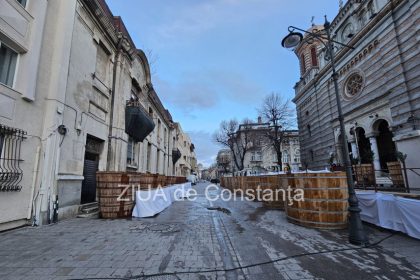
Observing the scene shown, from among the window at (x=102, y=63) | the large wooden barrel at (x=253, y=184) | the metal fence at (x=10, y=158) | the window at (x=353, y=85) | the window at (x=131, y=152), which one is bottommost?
the large wooden barrel at (x=253, y=184)

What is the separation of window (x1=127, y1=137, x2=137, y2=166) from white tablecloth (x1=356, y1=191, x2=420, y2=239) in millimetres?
13056

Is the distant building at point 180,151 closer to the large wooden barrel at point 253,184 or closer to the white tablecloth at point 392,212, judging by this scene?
the large wooden barrel at point 253,184

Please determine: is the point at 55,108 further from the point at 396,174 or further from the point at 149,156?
the point at 396,174

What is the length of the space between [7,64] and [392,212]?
12.4 meters

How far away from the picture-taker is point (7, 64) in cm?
698

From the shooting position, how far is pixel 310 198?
7574 mm

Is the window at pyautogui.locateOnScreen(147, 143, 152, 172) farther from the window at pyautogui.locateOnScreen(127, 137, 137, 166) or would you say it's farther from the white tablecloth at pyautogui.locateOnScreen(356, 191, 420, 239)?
the white tablecloth at pyautogui.locateOnScreen(356, 191, 420, 239)

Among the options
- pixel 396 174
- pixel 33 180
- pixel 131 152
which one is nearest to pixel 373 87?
pixel 396 174

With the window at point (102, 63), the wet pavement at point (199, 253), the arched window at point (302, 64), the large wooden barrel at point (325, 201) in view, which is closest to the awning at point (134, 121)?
the window at point (102, 63)

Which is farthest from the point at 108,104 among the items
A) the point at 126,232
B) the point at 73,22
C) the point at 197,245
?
the point at 197,245

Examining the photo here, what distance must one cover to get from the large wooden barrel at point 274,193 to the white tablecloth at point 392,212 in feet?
13.2

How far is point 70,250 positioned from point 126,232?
74.3 inches

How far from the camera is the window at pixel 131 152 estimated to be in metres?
15.3

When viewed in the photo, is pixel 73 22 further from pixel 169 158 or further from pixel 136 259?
pixel 169 158
